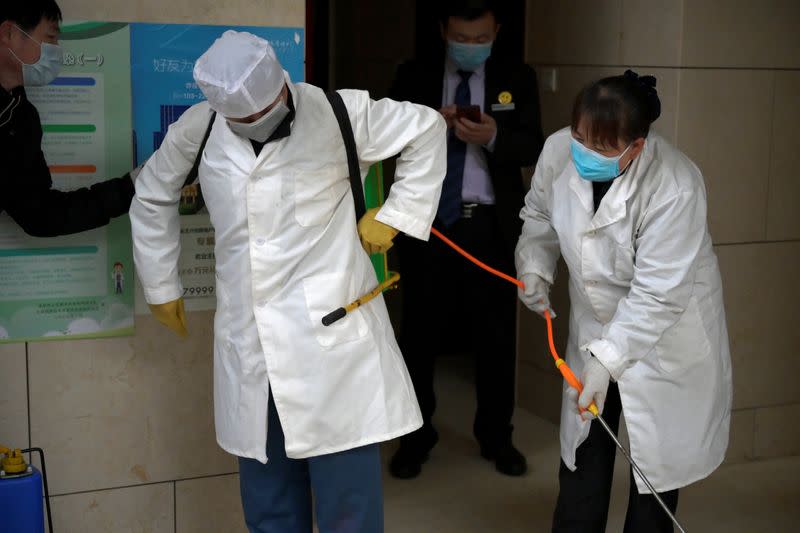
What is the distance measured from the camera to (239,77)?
2.13 meters

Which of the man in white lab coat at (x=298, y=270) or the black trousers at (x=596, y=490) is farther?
the black trousers at (x=596, y=490)

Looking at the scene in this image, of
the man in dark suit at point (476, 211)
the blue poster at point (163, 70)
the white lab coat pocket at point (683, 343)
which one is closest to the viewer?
the white lab coat pocket at point (683, 343)

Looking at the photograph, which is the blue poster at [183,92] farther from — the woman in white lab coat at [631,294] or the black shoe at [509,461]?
the black shoe at [509,461]

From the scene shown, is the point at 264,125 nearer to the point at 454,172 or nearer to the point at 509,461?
the point at 454,172

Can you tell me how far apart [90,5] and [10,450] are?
1137 millimetres

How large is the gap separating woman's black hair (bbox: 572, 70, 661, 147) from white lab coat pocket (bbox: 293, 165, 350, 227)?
0.56m

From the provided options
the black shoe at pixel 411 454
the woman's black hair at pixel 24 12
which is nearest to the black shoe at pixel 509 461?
the black shoe at pixel 411 454

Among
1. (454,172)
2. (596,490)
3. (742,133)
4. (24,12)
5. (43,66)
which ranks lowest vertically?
(596,490)

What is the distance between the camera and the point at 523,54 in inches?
175

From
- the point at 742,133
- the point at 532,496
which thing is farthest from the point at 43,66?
the point at 742,133

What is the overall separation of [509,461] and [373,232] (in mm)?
1658

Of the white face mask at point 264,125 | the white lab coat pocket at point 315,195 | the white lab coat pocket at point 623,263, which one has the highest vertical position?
the white face mask at point 264,125

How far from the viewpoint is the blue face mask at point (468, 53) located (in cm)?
350

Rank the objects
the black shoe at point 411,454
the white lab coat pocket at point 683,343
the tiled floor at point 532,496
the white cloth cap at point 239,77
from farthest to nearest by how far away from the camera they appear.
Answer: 1. the black shoe at point 411,454
2. the tiled floor at point 532,496
3. the white lab coat pocket at point 683,343
4. the white cloth cap at point 239,77
